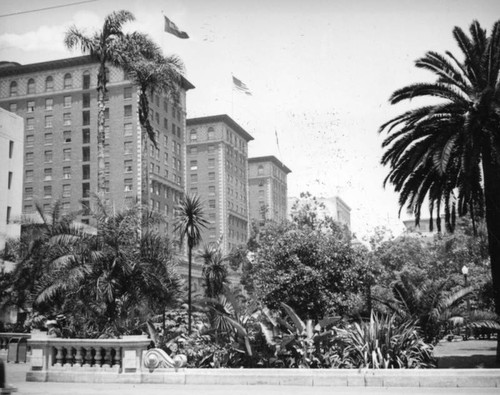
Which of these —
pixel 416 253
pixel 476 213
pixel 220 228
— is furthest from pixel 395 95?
pixel 220 228

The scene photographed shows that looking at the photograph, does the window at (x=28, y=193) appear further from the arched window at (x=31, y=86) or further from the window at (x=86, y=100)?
the window at (x=86, y=100)

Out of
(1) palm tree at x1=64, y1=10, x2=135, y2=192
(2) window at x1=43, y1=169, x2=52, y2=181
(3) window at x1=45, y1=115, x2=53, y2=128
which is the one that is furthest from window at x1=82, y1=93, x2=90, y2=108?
(1) palm tree at x1=64, y1=10, x2=135, y2=192

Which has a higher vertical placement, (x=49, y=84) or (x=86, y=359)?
(x=49, y=84)

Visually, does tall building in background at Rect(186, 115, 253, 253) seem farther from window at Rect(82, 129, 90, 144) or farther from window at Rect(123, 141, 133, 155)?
window at Rect(82, 129, 90, 144)

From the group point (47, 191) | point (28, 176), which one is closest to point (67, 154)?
point (47, 191)

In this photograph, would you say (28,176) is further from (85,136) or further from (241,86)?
(241,86)

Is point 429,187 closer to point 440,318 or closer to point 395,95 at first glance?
point 395,95

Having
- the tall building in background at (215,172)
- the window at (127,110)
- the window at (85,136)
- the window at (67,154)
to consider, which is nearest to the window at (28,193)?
the window at (67,154)
